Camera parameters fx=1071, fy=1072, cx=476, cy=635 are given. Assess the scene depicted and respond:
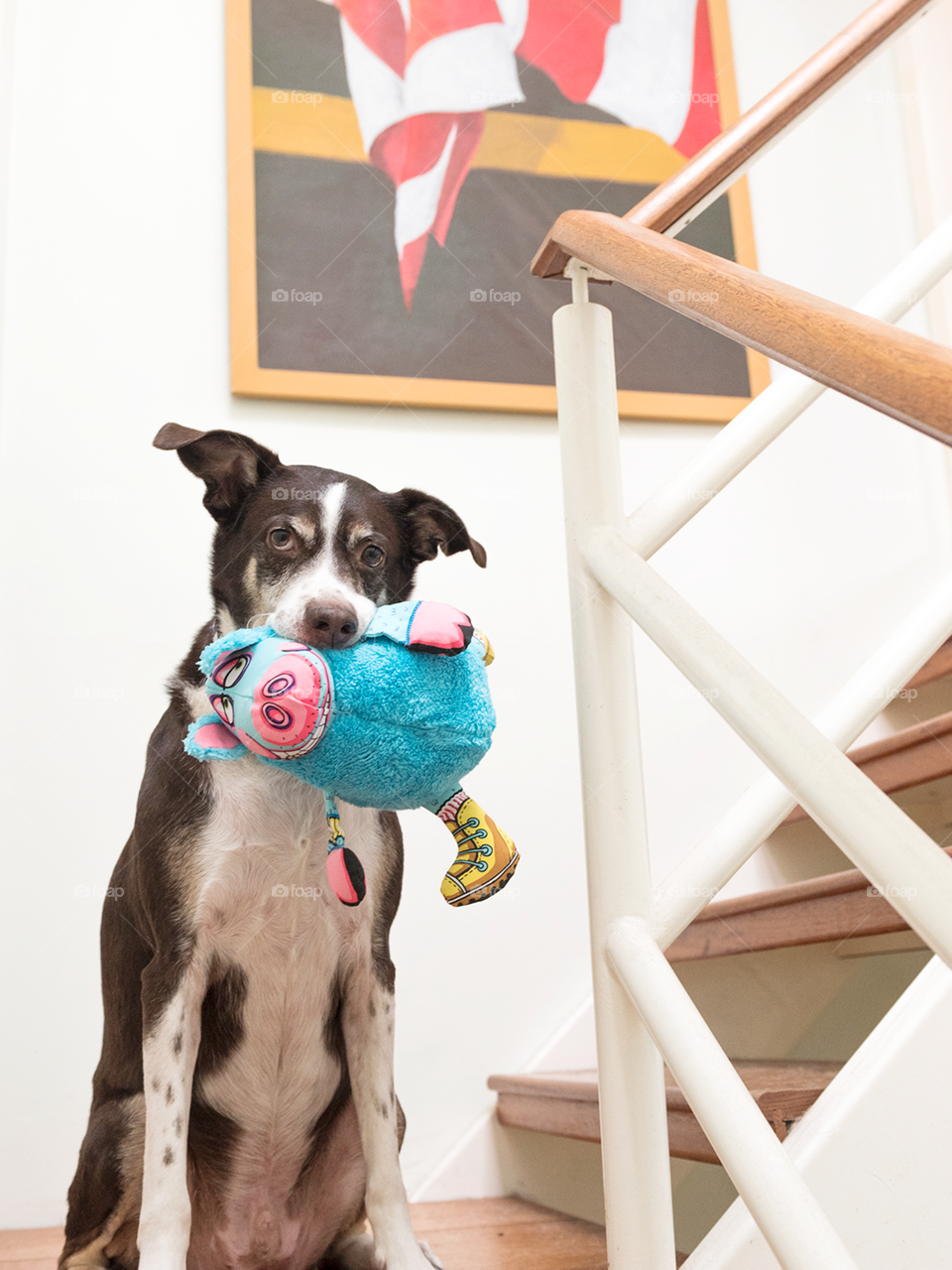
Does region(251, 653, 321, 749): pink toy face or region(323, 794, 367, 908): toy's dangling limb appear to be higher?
region(251, 653, 321, 749): pink toy face

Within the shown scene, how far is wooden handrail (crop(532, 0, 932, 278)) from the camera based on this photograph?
1.26 metres

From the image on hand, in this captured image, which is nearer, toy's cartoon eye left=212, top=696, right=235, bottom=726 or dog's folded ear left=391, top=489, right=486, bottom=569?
toy's cartoon eye left=212, top=696, right=235, bottom=726

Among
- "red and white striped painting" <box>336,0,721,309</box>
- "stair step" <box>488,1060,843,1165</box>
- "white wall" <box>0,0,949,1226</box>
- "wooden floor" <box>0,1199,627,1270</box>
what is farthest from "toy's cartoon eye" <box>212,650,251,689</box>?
"red and white striped painting" <box>336,0,721,309</box>

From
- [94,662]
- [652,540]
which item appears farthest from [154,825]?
[94,662]

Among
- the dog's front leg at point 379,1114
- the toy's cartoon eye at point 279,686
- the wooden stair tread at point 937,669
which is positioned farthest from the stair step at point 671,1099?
the wooden stair tread at point 937,669

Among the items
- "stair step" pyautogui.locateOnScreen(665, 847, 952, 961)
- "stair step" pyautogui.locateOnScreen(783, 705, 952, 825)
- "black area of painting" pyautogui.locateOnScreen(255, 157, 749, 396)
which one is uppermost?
"black area of painting" pyautogui.locateOnScreen(255, 157, 749, 396)

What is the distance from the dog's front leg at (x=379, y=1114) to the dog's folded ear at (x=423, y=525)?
608 millimetres

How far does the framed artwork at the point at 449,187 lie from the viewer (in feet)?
8.48

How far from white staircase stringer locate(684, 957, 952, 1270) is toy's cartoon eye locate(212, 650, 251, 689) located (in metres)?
0.72

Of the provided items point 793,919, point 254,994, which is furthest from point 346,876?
point 793,919

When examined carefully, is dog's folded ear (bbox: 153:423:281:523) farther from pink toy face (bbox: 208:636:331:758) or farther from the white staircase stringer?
the white staircase stringer

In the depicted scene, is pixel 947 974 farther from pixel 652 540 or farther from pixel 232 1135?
pixel 232 1135

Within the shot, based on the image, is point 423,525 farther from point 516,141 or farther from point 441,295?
point 516,141

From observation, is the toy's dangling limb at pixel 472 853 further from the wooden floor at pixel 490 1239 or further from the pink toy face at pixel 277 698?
the wooden floor at pixel 490 1239
